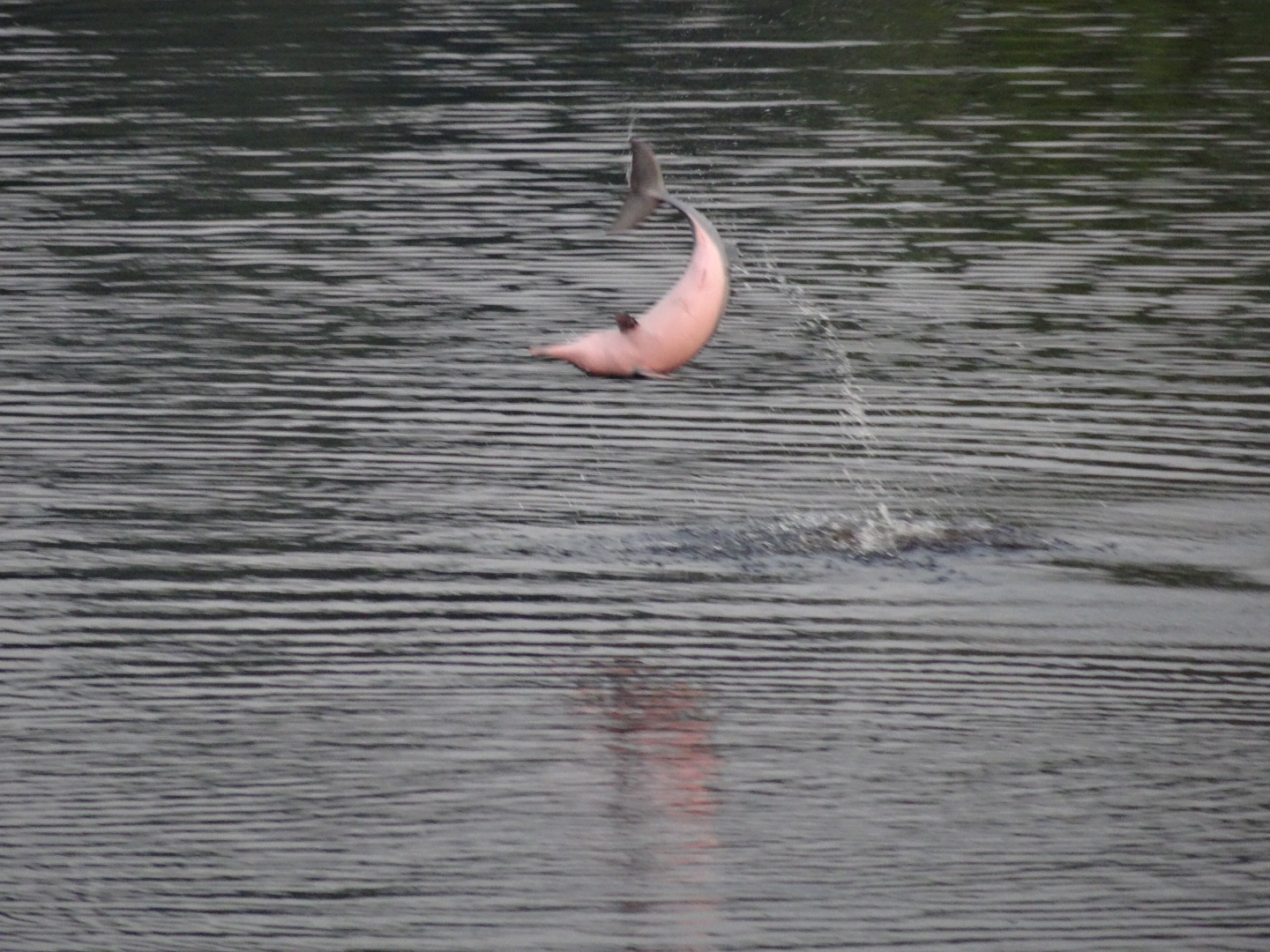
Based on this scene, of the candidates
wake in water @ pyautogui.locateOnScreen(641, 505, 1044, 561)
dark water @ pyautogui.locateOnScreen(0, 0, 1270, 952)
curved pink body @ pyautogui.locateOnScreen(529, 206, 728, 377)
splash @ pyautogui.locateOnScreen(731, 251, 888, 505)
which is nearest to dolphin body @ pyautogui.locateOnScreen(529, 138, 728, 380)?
curved pink body @ pyautogui.locateOnScreen(529, 206, 728, 377)

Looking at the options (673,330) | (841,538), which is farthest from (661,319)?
(841,538)

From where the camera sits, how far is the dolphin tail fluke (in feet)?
32.2

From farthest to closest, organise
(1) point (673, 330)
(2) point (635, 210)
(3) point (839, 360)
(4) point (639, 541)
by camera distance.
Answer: (3) point (839, 360)
(4) point (639, 541)
(2) point (635, 210)
(1) point (673, 330)

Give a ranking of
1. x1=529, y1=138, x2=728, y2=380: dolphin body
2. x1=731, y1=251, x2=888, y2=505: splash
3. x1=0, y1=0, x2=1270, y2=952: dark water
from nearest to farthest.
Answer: x1=0, y1=0, x2=1270, y2=952: dark water, x1=529, y1=138, x2=728, y2=380: dolphin body, x1=731, y1=251, x2=888, y2=505: splash

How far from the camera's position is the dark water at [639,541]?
7.98m

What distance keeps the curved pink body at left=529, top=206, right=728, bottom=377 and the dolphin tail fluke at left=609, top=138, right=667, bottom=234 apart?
210mm

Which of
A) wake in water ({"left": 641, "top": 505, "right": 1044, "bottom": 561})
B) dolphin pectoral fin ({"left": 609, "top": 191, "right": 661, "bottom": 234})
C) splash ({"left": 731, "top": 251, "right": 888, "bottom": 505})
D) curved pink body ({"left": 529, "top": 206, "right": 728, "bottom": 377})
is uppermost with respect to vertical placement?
dolphin pectoral fin ({"left": 609, "top": 191, "right": 661, "bottom": 234})

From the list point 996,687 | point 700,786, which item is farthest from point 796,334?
point 700,786

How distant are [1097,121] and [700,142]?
3761 millimetres

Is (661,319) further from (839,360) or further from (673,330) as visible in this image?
(839,360)

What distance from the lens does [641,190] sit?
988 cm

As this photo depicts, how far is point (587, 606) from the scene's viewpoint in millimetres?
10555

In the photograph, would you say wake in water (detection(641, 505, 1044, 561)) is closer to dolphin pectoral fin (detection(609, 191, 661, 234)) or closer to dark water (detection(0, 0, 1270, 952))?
dark water (detection(0, 0, 1270, 952))

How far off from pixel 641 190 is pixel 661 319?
0.57 metres
